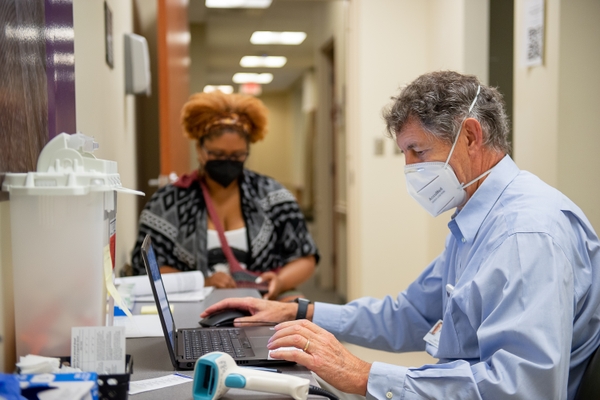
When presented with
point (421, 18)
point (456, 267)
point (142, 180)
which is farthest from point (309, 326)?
point (421, 18)

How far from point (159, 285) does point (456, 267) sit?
651mm

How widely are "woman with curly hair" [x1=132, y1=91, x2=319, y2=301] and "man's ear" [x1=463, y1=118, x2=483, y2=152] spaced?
3.51 feet

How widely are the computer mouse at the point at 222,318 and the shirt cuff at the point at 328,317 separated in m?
0.19

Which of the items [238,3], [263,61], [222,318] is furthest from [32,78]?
[263,61]

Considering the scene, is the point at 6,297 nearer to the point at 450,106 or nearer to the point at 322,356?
the point at 322,356

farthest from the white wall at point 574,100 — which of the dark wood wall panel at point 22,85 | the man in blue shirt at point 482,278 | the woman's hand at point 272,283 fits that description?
the dark wood wall panel at point 22,85

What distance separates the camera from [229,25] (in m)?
6.56

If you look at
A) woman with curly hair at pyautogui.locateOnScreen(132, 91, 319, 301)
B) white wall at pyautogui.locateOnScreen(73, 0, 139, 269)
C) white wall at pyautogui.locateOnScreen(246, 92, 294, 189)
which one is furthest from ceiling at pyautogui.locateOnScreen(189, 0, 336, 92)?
woman with curly hair at pyautogui.locateOnScreen(132, 91, 319, 301)

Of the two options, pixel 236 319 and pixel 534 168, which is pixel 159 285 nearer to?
pixel 236 319

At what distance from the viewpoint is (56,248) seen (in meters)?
0.89

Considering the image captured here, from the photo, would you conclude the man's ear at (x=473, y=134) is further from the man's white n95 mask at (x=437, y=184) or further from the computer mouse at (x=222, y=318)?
the computer mouse at (x=222, y=318)

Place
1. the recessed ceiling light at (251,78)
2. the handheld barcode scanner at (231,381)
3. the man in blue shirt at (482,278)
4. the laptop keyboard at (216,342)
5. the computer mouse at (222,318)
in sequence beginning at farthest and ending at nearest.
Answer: the recessed ceiling light at (251,78) < the computer mouse at (222,318) < the laptop keyboard at (216,342) < the man in blue shirt at (482,278) < the handheld barcode scanner at (231,381)

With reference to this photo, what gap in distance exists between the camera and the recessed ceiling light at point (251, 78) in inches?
407

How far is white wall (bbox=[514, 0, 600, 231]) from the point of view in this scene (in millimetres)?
2154
